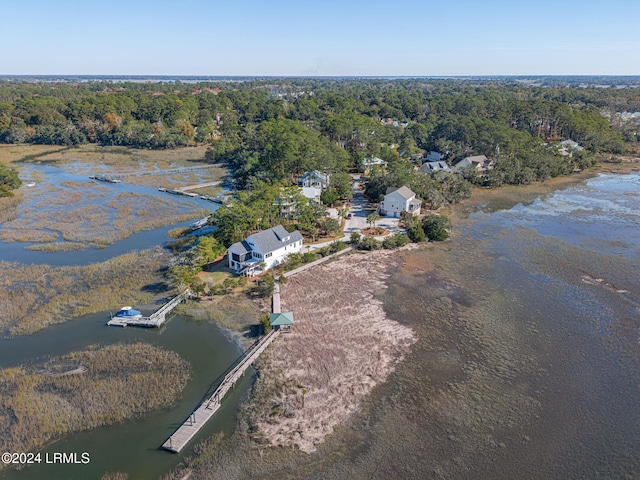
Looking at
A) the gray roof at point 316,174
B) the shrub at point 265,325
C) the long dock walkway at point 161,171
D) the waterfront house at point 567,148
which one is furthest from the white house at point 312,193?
the waterfront house at point 567,148

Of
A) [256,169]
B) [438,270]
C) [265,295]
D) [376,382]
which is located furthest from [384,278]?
[256,169]

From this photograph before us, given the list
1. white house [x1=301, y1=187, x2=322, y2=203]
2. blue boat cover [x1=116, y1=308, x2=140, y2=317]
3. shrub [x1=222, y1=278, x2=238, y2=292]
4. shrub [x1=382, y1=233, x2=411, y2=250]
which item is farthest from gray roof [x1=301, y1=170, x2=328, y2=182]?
blue boat cover [x1=116, y1=308, x2=140, y2=317]

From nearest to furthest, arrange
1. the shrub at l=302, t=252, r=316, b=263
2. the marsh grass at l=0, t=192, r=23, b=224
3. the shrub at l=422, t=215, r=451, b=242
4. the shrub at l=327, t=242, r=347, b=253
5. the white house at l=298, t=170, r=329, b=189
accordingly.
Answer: the shrub at l=302, t=252, r=316, b=263, the shrub at l=327, t=242, r=347, b=253, the shrub at l=422, t=215, r=451, b=242, the marsh grass at l=0, t=192, r=23, b=224, the white house at l=298, t=170, r=329, b=189

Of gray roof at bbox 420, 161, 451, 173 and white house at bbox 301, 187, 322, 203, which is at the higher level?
gray roof at bbox 420, 161, 451, 173

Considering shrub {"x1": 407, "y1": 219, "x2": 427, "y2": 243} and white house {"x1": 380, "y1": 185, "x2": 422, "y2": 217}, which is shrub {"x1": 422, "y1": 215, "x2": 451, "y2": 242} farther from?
white house {"x1": 380, "y1": 185, "x2": 422, "y2": 217}

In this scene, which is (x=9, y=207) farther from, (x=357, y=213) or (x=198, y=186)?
(x=357, y=213)

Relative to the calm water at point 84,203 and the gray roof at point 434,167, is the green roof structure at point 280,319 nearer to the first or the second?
the calm water at point 84,203
